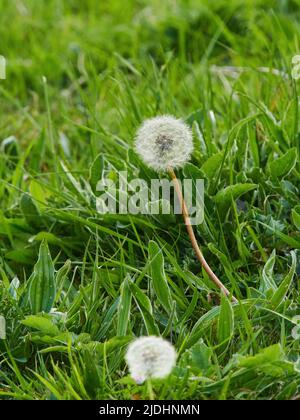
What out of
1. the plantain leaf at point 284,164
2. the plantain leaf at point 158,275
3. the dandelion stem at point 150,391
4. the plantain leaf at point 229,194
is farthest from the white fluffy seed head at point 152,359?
the plantain leaf at point 284,164

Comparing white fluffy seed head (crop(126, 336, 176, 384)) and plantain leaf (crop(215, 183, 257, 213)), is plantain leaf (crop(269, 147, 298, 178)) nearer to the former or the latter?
plantain leaf (crop(215, 183, 257, 213))

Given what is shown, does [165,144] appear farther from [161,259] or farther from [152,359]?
[152,359]

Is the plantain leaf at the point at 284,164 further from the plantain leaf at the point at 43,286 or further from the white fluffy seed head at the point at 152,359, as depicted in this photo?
the white fluffy seed head at the point at 152,359

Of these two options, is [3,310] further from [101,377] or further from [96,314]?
[101,377]

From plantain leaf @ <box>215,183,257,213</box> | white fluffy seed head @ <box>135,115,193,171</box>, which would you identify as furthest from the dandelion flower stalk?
plantain leaf @ <box>215,183,257,213</box>

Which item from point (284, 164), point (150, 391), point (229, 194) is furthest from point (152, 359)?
point (284, 164)
